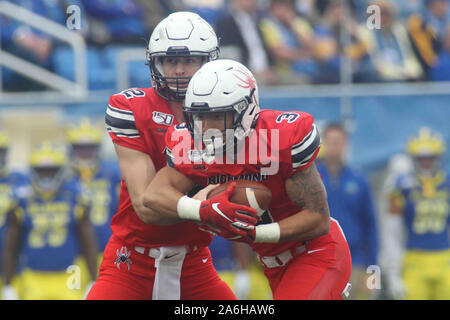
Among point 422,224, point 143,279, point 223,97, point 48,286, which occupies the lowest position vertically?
point 48,286

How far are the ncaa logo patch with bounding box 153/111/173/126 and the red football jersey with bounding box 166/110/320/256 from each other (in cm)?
24

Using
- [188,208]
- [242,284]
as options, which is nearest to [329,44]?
[242,284]

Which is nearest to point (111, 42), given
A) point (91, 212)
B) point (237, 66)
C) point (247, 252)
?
point (91, 212)

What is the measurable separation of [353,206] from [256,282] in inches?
42.6

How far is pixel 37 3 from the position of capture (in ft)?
29.7

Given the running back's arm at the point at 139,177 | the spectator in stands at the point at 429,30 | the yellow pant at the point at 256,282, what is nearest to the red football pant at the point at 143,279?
the running back's arm at the point at 139,177

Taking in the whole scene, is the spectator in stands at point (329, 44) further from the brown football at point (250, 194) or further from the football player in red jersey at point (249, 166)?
the brown football at point (250, 194)

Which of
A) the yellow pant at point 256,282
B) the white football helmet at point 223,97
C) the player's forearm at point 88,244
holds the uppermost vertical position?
the white football helmet at point 223,97

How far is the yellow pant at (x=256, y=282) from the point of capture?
7520mm

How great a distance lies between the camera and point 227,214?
3699mm

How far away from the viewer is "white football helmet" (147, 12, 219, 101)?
424 centimetres

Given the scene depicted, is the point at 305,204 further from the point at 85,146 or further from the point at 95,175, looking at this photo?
the point at 85,146

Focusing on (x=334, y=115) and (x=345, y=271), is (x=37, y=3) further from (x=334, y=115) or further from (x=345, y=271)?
(x=345, y=271)
